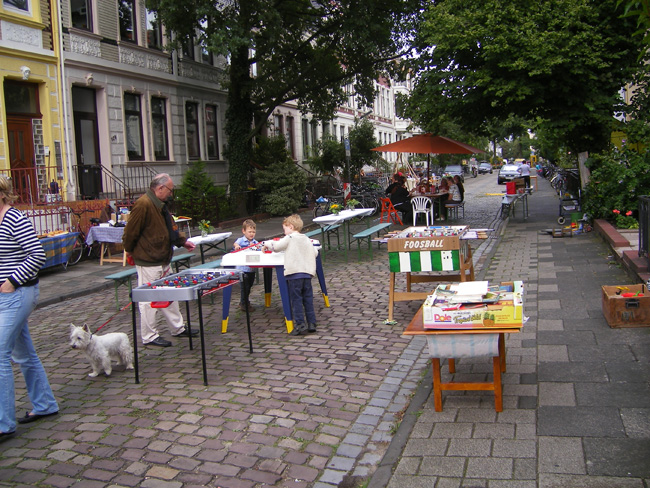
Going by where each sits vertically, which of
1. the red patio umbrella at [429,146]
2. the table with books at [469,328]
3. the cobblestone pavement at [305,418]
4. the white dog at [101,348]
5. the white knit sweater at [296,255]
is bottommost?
the cobblestone pavement at [305,418]

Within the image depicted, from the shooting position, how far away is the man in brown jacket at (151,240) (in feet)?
22.4

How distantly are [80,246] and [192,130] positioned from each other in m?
11.4

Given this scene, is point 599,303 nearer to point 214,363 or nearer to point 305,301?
point 305,301

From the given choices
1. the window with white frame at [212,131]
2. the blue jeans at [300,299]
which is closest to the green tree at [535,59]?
the blue jeans at [300,299]

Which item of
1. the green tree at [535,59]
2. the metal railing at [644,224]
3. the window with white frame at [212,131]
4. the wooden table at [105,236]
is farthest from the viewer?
the window with white frame at [212,131]

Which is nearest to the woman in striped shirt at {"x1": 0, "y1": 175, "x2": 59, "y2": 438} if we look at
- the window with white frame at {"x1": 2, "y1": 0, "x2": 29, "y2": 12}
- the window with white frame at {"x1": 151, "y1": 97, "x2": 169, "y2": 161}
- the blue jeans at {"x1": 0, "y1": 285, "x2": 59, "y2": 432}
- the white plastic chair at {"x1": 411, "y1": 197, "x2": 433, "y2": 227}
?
the blue jeans at {"x1": 0, "y1": 285, "x2": 59, "y2": 432}

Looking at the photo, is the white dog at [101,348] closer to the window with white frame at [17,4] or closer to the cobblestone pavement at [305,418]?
the cobblestone pavement at [305,418]

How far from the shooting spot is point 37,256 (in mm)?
4684

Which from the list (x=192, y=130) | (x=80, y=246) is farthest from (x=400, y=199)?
(x=192, y=130)

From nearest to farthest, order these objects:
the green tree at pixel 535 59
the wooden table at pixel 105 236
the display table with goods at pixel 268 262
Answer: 1. the display table with goods at pixel 268 262
2. the wooden table at pixel 105 236
3. the green tree at pixel 535 59

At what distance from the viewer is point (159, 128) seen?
22.8 meters

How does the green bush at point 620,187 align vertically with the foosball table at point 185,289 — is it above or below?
above

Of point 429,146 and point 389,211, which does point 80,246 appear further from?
point 429,146

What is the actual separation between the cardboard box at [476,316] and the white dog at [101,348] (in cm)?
311
